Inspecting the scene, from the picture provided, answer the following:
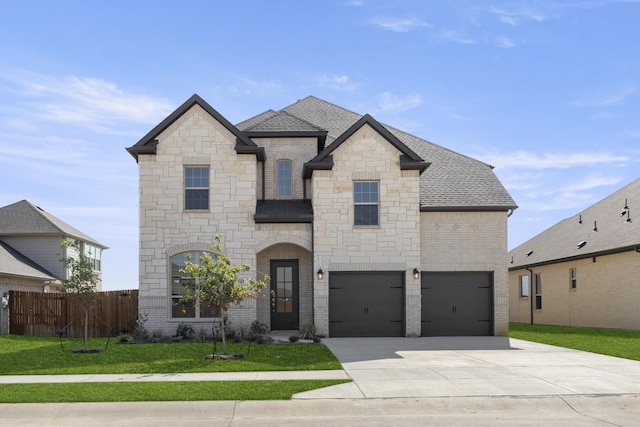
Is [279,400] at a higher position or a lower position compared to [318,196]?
lower

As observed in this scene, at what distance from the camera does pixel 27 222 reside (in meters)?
37.3

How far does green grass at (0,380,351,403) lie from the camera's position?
36.9 ft

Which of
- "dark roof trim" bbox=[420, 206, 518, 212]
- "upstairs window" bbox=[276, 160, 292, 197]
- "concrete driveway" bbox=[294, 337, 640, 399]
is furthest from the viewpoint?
"upstairs window" bbox=[276, 160, 292, 197]

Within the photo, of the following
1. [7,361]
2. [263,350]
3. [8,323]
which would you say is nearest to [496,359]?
[263,350]

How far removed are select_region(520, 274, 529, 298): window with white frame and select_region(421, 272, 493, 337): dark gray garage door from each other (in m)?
14.7

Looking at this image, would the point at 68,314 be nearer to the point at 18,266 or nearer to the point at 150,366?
the point at 18,266

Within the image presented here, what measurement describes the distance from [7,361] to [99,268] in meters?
30.7

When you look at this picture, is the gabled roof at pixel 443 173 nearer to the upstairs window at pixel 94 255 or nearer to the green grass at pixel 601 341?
the green grass at pixel 601 341

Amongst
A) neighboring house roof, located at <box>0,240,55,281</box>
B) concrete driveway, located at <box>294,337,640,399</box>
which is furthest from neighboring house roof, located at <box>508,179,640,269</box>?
neighboring house roof, located at <box>0,240,55,281</box>

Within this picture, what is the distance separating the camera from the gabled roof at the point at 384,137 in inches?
915

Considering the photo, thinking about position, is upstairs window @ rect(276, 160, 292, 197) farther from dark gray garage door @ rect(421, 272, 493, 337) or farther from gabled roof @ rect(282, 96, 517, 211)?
dark gray garage door @ rect(421, 272, 493, 337)

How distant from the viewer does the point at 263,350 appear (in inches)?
735

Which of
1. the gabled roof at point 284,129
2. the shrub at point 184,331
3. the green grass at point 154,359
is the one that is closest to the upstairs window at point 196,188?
the gabled roof at point 284,129

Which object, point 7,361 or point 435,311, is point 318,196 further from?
point 7,361
